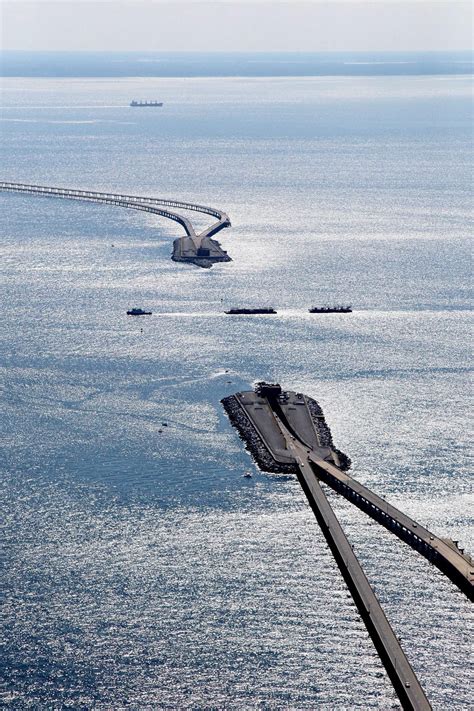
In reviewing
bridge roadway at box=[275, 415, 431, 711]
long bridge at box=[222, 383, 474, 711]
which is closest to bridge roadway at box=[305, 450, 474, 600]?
long bridge at box=[222, 383, 474, 711]

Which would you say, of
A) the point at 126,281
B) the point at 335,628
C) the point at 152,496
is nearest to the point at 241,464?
the point at 152,496

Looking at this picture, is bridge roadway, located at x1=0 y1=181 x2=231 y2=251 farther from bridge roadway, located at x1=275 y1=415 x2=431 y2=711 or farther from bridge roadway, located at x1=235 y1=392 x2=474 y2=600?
bridge roadway, located at x1=275 y1=415 x2=431 y2=711

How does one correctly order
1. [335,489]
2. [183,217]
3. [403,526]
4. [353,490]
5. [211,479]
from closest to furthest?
[403,526] < [353,490] < [335,489] < [211,479] < [183,217]

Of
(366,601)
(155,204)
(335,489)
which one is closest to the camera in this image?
(366,601)

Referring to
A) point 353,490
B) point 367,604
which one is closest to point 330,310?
point 353,490

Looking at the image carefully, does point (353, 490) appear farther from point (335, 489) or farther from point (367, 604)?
point (367, 604)

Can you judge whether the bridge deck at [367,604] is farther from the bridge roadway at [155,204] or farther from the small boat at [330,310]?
the bridge roadway at [155,204]

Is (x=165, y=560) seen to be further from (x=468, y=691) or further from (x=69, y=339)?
(x=69, y=339)
